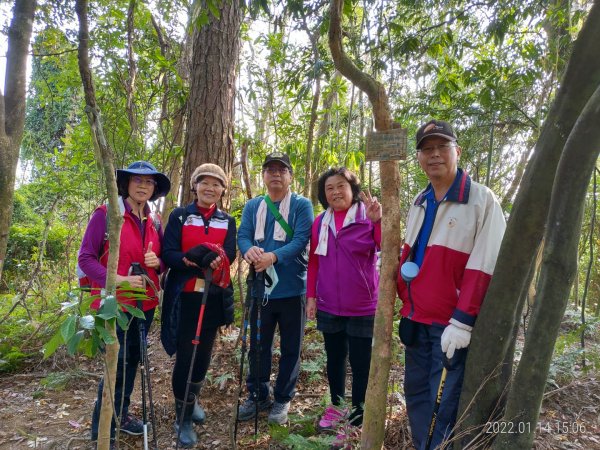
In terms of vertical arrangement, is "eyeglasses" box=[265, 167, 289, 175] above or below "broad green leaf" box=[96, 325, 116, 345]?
above

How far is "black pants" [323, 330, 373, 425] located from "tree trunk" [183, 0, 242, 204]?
2.55 meters

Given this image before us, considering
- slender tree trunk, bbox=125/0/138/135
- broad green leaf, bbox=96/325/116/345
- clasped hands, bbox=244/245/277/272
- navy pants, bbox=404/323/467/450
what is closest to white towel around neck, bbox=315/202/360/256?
clasped hands, bbox=244/245/277/272

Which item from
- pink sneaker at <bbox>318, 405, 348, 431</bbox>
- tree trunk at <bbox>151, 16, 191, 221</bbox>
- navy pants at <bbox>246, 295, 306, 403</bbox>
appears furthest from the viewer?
tree trunk at <bbox>151, 16, 191, 221</bbox>

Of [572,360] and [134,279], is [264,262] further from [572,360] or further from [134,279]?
[572,360]

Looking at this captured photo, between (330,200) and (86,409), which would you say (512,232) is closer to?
(330,200)

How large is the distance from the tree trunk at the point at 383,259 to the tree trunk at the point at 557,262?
0.68 m

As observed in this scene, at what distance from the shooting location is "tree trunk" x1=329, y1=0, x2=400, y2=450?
7.30ft

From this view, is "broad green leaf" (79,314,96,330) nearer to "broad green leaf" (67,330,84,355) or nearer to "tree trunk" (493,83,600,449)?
"broad green leaf" (67,330,84,355)

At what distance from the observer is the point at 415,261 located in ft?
8.26

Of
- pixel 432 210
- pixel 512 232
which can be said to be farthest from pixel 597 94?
pixel 432 210

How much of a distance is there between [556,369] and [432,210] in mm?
2996

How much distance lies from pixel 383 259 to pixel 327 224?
1037 millimetres

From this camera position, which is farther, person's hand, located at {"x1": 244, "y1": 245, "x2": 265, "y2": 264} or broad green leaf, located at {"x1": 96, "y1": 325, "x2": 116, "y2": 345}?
person's hand, located at {"x1": 244, "y1": 245, "x2": 265, "y2": 264}

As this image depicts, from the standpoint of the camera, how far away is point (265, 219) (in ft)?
11.8
